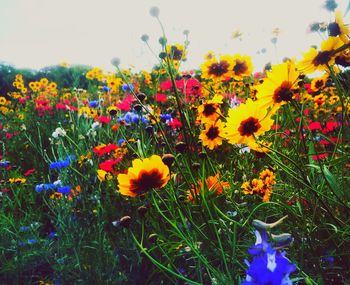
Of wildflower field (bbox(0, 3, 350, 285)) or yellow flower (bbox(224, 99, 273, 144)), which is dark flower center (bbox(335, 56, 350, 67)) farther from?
yellow flower (bbox(224, 99, 273, 144))

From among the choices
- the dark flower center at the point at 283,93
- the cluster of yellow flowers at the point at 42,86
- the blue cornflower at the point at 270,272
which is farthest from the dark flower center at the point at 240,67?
the cluster of yellow flowers at the point at 42,86

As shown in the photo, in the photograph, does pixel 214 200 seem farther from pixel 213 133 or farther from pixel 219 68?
pixel 219 68

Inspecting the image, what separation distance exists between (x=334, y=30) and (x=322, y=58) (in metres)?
0.10

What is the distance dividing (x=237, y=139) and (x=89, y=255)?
0.94 metres

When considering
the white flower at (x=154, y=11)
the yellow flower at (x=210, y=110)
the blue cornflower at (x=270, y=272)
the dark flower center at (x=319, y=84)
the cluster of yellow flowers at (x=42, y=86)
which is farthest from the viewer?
the cluster of yellow flowers at (x=42, y=86)

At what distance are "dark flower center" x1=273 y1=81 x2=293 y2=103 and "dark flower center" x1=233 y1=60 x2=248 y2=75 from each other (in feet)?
2.81

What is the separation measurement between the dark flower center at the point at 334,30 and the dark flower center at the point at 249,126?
28 cm

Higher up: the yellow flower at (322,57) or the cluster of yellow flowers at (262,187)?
the yellow flower at (322,57)

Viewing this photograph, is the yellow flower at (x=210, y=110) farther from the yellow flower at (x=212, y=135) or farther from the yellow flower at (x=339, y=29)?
the yellow flower at (x=339, y=29)

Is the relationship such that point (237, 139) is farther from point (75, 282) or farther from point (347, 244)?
point (75, 282)

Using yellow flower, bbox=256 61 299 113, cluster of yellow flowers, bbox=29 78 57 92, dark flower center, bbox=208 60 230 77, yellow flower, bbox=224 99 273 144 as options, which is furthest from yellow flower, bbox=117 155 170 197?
cluster of yellow flowers, bbox=29 78 57 92

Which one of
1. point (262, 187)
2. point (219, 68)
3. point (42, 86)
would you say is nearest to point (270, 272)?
point (262, 187)

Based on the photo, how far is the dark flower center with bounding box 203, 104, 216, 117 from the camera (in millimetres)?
1396

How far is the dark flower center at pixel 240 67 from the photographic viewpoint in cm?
167
